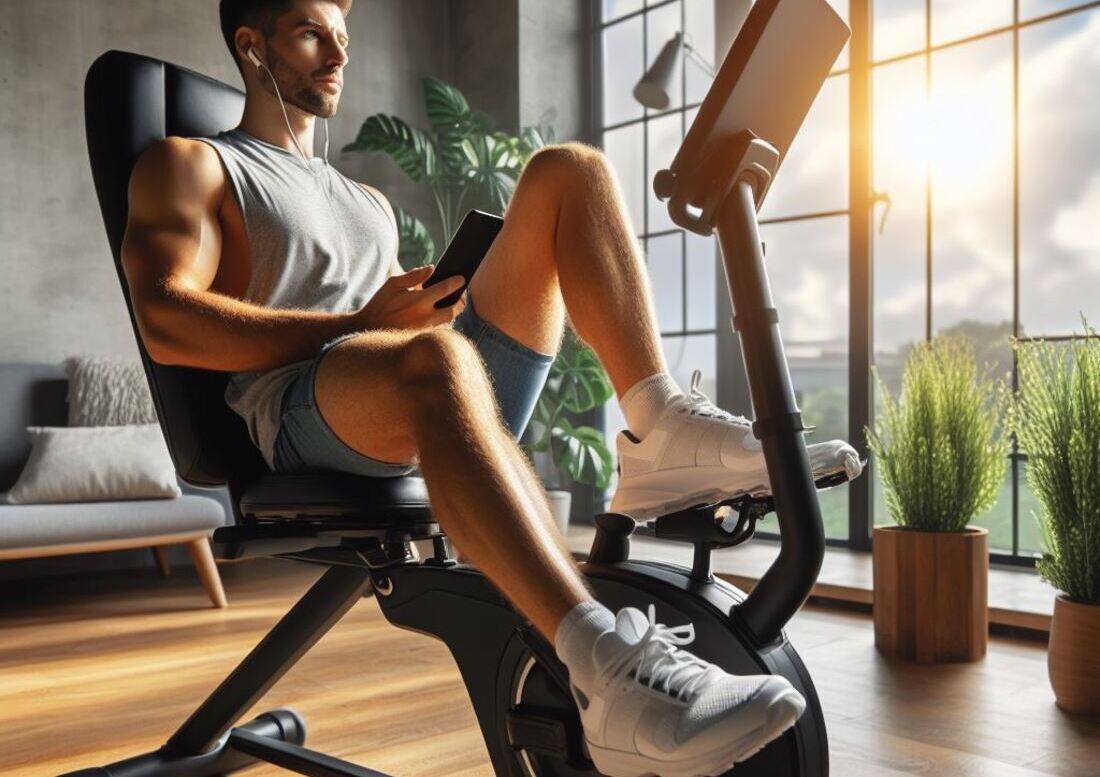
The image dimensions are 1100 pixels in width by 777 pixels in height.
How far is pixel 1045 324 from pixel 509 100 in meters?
2.32

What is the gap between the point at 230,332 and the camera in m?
1.18

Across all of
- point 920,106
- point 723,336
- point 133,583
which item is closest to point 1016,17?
point 920,106

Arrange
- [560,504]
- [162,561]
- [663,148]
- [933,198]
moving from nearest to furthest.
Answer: [933,198], [162,561], [560,504], [663,148]

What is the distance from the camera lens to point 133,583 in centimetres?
335

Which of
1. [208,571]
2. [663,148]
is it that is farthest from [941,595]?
[663,148]

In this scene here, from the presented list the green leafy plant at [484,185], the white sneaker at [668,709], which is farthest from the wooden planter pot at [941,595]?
the green leafy plant at [484,185]

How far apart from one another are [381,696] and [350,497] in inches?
37.5

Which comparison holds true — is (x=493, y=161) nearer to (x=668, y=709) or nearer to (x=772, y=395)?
(x=772, y=395)

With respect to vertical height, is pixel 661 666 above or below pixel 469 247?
below

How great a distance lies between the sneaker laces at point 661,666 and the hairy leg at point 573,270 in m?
0.34

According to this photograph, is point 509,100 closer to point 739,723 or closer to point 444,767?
point 444,767

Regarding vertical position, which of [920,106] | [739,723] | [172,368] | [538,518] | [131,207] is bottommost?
[739,723]

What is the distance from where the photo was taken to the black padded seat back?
1284 mm

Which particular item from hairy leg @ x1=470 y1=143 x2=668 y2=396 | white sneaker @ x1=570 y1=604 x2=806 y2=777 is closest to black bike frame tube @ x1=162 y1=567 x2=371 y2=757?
hairy leg @ x1=470 y1=143 x2=668 y2=396
